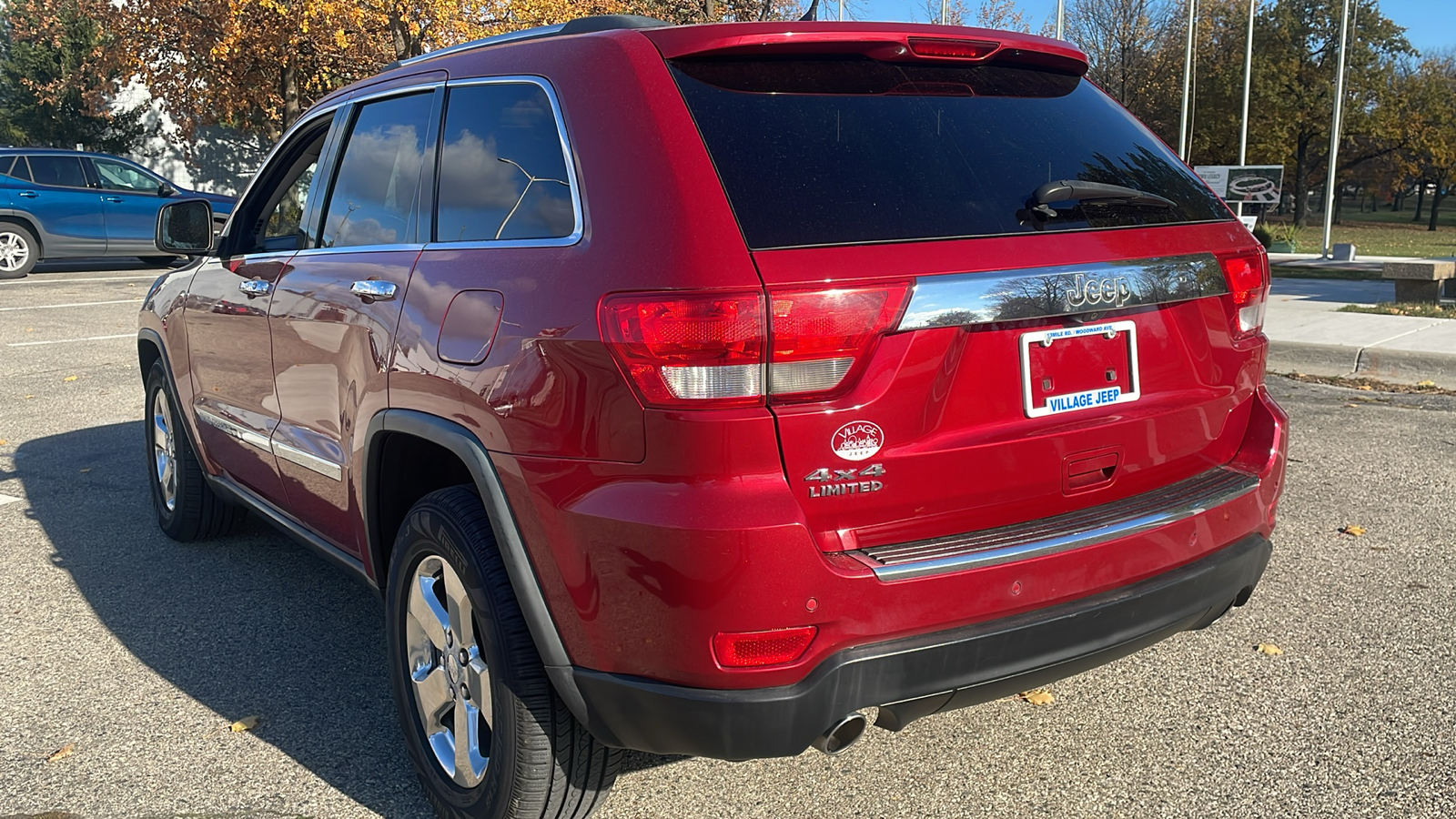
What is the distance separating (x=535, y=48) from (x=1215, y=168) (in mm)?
30736

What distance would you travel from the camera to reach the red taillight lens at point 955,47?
108 inches

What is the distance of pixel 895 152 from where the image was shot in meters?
2.60

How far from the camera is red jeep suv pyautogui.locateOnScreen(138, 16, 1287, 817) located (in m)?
2.29

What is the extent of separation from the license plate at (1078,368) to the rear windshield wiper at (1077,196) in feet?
0.91

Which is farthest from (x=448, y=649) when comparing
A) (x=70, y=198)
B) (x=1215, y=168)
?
(x=1215, y=168)

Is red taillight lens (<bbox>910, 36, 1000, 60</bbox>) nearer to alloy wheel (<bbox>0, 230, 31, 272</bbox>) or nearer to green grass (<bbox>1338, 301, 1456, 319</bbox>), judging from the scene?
green grass (<bbox>1338, 301, 1456, 319</bbox>)

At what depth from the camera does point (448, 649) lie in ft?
9.58

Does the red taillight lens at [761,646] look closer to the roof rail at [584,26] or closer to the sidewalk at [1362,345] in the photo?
the roof rail at [584,26]

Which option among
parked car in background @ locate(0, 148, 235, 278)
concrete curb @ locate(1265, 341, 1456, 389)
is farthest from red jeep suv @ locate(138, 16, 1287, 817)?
parked car in background @ locate(0, 148, 235, 278)

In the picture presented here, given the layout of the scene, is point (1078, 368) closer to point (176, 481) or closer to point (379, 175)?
point (379, 175)

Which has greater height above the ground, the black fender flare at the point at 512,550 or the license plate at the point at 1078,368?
the license plate at the point at 1078,368

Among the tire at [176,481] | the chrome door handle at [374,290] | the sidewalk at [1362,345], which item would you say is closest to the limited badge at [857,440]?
the chrome door handle at [374,290]

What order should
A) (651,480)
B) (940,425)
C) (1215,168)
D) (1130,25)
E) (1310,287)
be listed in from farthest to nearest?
(1130,25) → (1215,168) → (1310,287) → (940,425) → (651,480)

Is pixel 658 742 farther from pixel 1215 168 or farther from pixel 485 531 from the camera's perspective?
pixel 1215 168
